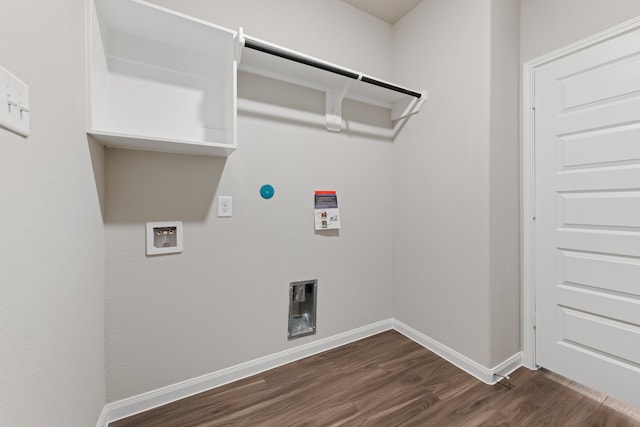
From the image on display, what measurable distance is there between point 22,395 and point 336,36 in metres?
2.47

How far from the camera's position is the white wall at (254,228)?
4.79 ft

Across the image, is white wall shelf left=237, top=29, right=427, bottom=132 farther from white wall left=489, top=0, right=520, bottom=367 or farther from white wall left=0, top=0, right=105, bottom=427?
white wall left=0, top=0, right=105, bottom=427

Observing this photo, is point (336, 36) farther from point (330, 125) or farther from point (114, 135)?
point (114, 135)

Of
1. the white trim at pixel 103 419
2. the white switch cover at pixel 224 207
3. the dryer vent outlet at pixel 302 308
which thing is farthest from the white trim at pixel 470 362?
the white trim at pixel 103 419

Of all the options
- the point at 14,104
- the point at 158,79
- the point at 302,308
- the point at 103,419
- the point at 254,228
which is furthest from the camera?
the point at 302,308

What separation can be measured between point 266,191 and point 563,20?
7.10 feet

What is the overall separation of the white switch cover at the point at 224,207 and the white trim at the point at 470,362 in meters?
1.79

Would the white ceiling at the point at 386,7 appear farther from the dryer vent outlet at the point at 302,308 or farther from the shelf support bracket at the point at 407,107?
the dryer vent outlet at the point at 302,308

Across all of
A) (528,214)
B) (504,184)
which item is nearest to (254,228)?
(504,184)

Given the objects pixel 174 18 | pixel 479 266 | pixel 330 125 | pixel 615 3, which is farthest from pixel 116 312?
pixel 615 3

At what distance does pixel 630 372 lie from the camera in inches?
57.6

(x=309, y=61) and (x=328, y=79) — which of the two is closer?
(x=309, y=61)

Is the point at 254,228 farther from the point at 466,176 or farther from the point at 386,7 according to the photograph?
the point at 386,7

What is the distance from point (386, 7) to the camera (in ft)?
7.20
